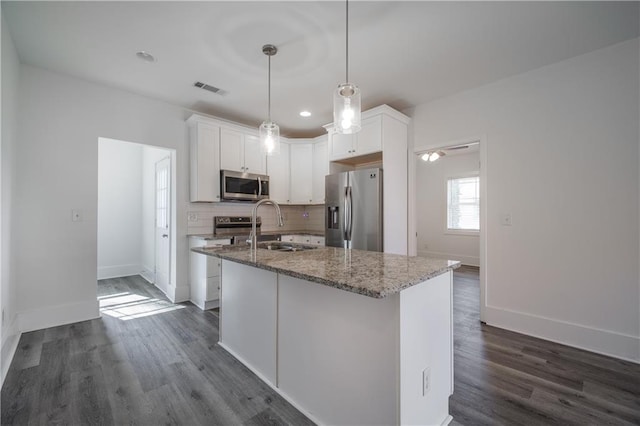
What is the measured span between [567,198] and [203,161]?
401cm

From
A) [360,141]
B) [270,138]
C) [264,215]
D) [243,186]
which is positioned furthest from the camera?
[264,215]

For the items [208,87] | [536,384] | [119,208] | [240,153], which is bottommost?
[536,384]

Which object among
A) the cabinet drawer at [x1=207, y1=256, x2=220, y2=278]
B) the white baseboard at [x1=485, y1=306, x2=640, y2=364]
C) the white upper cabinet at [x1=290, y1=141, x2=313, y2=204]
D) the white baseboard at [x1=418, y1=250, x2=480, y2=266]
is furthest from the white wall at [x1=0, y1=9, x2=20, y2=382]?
the white baseboard at [x1=418, y1=250, x2=480, y2=266]

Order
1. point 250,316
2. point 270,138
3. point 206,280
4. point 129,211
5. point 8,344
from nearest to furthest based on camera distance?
point 250,316 < point 8,344 < point 270,138 < point 206,280 < point 129,211

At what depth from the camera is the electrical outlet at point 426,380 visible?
4.59 feet

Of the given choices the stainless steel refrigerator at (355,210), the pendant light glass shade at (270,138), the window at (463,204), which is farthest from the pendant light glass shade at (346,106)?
the window at (463,204)

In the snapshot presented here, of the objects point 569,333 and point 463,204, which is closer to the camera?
point 569,333

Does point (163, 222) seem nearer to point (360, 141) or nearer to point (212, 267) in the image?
point (212, 267)

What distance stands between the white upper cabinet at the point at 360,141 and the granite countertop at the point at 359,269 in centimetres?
184

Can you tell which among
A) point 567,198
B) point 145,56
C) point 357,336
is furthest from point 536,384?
point 145,56

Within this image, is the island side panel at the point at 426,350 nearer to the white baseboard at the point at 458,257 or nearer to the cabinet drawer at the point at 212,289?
the cabinet drawer at the point at 212,289

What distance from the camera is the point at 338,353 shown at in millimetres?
1485

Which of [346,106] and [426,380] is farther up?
[346,106]

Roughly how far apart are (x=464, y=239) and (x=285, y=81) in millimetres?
5329
